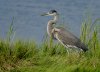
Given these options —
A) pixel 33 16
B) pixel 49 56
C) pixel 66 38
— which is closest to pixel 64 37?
pixel 66 38

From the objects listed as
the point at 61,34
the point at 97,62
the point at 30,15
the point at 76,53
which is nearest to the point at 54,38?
the point at 61,34

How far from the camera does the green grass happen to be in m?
8.15

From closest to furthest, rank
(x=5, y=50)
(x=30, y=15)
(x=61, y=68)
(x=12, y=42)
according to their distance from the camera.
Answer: (x=61, y=68) < (x=5, y=50) < (x=12, y=42) < (x=30, y=15)

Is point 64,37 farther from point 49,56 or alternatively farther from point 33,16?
point 33,16

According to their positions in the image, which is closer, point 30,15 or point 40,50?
point 40,50

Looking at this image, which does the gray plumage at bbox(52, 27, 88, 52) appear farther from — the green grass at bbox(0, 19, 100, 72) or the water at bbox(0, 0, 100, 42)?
the water at bbox(0, 0, 100, 42)

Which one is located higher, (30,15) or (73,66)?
(73,66)

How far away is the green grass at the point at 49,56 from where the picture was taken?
8148mm

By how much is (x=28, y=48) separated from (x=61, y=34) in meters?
0.83

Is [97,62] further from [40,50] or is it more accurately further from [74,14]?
[74,14]

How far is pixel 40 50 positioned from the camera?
30.0ft

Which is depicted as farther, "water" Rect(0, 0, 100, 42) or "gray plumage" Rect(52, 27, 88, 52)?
"water" Rect(0, 0, 100, 42)

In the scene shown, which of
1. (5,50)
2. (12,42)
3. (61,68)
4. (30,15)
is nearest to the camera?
(61,68)

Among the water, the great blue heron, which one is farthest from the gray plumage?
the water
